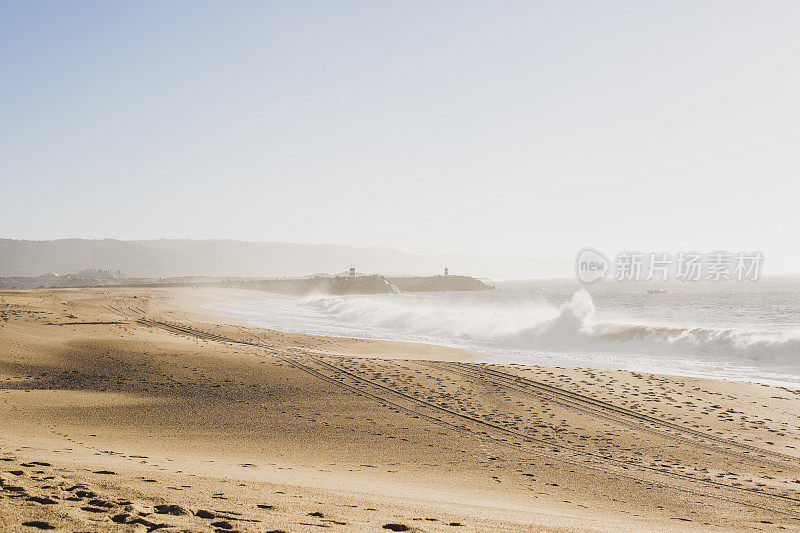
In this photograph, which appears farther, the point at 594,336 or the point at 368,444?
the point at 594,336

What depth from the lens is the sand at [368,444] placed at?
5.21 metres

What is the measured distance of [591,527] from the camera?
5.67 metres

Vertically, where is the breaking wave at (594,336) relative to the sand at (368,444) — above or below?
above

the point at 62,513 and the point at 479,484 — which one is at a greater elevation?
the point at 62,513

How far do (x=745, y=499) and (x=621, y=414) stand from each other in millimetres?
4886

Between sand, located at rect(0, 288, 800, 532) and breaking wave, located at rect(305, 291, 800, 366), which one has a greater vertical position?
breaking wave, located at rect(305, 291, 800, 366)

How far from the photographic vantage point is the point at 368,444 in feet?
31.2

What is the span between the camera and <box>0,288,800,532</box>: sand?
17.1 ft

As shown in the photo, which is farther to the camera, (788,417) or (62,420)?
(788,417)

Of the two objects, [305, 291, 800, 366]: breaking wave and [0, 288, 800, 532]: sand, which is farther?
[305, 291, 800, 366]: breaking wave

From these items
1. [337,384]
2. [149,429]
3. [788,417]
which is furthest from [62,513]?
[788,417]

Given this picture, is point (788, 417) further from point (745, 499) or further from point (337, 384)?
point (337, 384)

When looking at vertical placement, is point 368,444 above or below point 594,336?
below

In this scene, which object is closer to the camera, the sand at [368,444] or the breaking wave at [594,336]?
the sand at [368,444]
